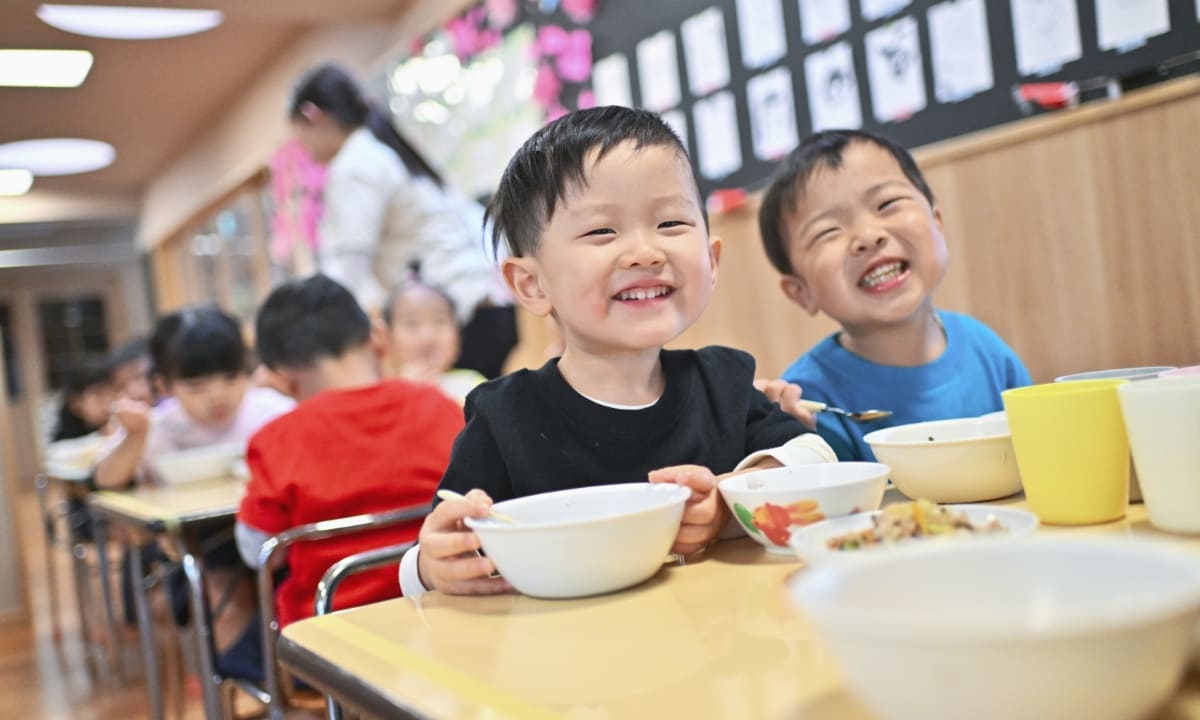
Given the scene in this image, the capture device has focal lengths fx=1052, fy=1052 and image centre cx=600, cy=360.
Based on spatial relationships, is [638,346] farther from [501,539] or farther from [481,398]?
[501,539]

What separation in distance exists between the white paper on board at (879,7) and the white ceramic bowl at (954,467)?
2.45 metres

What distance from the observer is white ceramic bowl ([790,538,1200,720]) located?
393mm

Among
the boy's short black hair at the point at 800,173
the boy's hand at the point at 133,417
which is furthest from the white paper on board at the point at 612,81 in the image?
the boy's short black hair at the point at 800,173

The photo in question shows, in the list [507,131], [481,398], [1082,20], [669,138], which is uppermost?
[507,131]

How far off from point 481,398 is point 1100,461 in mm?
613

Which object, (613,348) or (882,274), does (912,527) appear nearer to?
(613,348)

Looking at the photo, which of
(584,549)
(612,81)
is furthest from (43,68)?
(584,549)

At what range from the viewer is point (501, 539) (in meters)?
0.80

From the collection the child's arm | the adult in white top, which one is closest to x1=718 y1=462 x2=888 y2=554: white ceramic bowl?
the child's arm

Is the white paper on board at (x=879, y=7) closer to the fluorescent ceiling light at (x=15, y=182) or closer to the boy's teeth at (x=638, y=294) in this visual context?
the boy's teeth at (x=638, y=294)

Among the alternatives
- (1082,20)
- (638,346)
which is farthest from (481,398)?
(1082,20)

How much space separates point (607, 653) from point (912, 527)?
22 centimetres

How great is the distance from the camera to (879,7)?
3174 mm

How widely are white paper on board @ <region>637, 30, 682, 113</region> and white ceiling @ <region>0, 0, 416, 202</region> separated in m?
2.53
